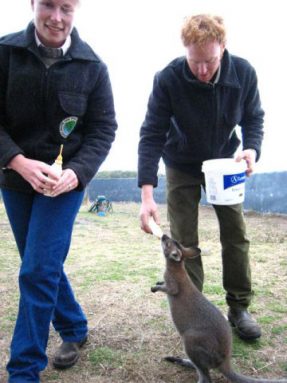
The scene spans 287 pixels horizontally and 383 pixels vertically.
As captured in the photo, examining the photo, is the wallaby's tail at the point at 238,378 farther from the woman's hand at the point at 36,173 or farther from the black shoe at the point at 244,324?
the woman's hand at the point at 36,173

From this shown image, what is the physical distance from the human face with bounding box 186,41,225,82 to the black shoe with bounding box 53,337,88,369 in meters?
1.91

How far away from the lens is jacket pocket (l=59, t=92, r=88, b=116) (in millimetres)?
2537

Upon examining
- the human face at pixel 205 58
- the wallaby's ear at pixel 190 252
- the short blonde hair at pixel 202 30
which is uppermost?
the short blonde hair at pixel 202 30

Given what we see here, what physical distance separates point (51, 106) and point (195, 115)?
104 centimetres

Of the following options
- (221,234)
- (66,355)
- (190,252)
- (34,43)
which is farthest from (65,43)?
(66,355)

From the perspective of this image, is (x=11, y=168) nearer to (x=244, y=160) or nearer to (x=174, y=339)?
(x=244, y=160)

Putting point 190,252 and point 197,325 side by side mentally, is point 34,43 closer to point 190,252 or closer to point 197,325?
point 190,252

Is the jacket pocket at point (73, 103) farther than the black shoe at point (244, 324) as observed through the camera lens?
No

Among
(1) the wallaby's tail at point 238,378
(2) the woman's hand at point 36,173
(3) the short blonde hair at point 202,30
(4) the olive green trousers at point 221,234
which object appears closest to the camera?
(2) the woman's hand at point 36,173

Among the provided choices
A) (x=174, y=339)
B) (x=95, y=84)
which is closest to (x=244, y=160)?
(x=95, y=84)

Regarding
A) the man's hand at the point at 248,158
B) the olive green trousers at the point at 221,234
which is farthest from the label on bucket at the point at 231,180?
the olive green trousers at the point at 221,234

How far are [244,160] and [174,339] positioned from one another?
1.33 m

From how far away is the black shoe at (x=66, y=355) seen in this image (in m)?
2.83

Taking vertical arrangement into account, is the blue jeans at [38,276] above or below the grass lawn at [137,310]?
above
